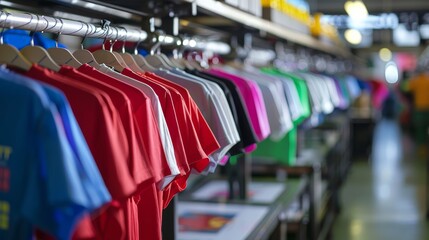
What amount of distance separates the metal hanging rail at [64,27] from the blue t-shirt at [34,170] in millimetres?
482

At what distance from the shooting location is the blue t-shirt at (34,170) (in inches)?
58.3

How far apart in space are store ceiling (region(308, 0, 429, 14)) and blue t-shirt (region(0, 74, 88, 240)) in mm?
18558

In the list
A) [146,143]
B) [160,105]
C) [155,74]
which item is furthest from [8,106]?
[155,74]

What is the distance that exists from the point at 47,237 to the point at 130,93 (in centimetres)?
56

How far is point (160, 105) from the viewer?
221 centimetres

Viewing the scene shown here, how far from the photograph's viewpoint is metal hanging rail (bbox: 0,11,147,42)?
202 cm

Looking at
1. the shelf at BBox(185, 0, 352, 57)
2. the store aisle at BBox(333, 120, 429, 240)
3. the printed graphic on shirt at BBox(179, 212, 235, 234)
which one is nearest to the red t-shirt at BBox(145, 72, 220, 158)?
the shelf at BBox(185, 0, 352, 57)

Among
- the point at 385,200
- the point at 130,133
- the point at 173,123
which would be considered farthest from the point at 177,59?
the point at 385,200

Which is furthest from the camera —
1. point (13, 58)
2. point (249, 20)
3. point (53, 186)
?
point (249, 20)

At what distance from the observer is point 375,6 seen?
19719mm

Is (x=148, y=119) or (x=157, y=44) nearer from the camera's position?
(x=148, y=119)

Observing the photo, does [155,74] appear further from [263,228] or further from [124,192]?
[263,228]

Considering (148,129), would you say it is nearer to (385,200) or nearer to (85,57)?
(85,57)

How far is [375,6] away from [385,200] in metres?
10.7
